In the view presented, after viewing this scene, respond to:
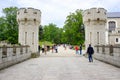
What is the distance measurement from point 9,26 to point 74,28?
17.9 metres

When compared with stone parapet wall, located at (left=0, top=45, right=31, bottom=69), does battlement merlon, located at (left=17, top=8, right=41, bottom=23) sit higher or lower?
higher

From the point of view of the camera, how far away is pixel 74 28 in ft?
217

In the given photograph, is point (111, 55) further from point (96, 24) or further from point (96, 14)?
point (96, 14)

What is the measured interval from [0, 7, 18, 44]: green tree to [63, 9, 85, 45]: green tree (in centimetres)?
1603

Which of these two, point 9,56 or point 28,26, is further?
point 28,26

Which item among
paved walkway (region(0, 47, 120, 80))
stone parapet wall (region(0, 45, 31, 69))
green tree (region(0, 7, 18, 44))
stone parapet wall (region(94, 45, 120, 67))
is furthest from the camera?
green tree (region(0, 7, 18, 44))

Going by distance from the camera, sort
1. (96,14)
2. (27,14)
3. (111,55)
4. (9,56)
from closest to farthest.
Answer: (9,56) < (111,55) < (27,14) < (96,14)

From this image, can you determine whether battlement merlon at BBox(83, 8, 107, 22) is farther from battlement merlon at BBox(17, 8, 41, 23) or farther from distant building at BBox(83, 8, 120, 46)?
battlement merlon at BBox(17, 8, 41, 23)

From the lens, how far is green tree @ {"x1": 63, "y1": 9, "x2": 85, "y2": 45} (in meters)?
63.9

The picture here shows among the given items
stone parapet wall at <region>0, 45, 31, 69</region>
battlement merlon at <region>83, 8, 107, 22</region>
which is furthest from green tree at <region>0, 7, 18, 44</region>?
stone parapet wall at <region>0, 45, 31, 69</region>

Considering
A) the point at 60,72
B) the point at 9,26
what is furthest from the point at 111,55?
the point at 9,26

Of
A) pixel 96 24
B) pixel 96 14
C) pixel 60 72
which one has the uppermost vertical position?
pixel 96 14

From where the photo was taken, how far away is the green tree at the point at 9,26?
60000 mm

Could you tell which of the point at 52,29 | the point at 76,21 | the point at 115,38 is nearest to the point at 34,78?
the point at 76,21
